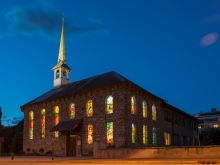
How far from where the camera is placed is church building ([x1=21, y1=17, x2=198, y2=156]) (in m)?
37.7

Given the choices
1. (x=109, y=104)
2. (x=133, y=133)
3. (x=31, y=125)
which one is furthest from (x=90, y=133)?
(x=31, y=125)

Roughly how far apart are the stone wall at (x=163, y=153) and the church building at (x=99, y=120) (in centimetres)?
144

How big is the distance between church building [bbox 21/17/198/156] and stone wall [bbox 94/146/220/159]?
1438 mm

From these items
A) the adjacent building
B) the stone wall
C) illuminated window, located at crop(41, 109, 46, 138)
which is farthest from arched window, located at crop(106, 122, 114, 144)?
the adjacent building

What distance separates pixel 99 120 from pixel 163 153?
413 inches

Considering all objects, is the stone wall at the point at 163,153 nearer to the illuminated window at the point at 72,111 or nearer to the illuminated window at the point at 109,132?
the illuminated window at the point at 109,132

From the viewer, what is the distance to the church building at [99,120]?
3766 centimetres

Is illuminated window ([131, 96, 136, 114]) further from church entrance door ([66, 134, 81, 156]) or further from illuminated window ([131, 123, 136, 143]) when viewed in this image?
church entrance door ([66, 134, 81, 156])

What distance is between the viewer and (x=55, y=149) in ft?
143

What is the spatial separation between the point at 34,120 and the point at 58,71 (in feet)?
35.0

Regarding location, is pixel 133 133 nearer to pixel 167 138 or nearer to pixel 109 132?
pixel 109 132

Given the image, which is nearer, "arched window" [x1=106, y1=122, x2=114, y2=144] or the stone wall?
the stone wall

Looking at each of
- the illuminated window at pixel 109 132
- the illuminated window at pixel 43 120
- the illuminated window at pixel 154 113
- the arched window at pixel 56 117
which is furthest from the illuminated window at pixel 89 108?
the illuminated window at pixel 43 120

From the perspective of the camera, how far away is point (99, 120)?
38875mm
